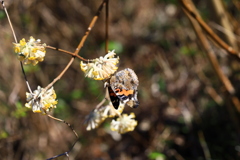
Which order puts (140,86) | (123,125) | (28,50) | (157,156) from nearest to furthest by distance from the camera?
(28,50)
(123,125)
(157,156)
(140,86)

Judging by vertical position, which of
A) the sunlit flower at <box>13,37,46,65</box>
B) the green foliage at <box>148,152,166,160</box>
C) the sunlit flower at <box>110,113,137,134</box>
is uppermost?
the sunlit flower at <box>13,37,46,65</box>

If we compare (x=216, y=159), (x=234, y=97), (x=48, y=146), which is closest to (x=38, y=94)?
(x=234, y=97)

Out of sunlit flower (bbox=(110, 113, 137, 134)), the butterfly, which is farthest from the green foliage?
the butterfly

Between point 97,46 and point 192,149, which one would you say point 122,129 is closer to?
point 192,149

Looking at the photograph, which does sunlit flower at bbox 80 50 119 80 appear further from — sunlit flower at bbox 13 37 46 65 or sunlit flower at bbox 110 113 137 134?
sunlit flower at bbox 110 113 137 134

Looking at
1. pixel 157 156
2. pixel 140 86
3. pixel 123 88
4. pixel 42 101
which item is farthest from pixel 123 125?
pixel 140 86

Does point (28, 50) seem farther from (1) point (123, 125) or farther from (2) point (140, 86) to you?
(2) point (140, 86)
